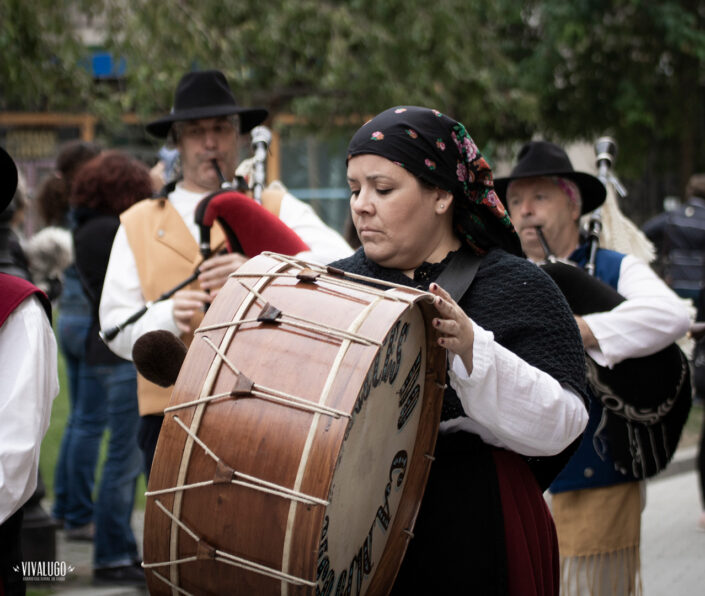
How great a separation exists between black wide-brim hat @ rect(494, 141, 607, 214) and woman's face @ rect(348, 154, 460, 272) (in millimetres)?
→ 1455

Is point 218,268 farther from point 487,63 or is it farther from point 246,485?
point 487,63

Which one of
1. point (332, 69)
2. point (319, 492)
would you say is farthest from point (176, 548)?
point (332, 69)

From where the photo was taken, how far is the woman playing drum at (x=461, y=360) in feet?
8.29

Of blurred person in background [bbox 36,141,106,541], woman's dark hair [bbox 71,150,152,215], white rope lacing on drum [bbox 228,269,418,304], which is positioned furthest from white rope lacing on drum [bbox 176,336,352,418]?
blurred person in background [bbox 36,141,106,541]

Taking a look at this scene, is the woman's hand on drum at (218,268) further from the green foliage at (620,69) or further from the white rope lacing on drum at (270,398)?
the green foliage at (620,69)

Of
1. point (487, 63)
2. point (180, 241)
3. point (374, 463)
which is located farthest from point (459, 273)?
point (487, 63)

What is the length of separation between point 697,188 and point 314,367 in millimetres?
8292

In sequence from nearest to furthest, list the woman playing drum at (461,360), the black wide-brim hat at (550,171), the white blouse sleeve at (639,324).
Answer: the woman playing drum at (461,360) → the white blouse sleeve at (639,324) → the black wide-brim hat at (550,171)

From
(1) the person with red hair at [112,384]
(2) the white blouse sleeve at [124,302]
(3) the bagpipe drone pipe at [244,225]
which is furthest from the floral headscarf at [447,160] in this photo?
(1) the person with red hair at [112,384]

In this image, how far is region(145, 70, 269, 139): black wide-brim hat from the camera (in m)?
3.87

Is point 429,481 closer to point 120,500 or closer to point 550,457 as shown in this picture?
point 550,457

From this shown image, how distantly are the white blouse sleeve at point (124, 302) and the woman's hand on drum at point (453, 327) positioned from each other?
1.42m

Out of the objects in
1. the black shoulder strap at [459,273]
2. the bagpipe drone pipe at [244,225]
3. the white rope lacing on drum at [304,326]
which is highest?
the bagpipe drone pipe at [244,225]

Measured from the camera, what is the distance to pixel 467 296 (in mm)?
2645
